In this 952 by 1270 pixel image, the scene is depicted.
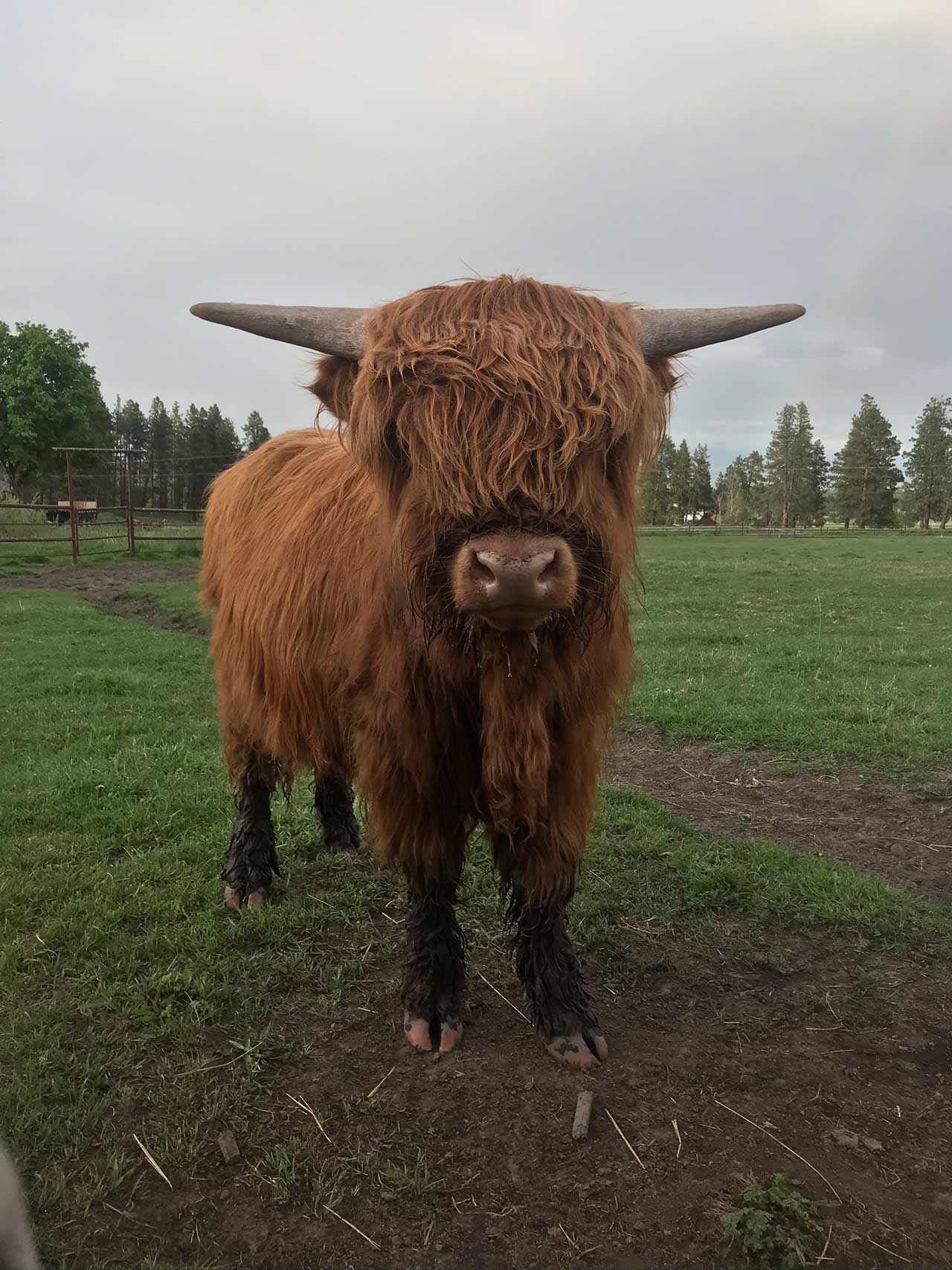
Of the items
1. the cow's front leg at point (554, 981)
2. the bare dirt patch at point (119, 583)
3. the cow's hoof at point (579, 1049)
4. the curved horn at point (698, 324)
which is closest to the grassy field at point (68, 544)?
the bare dirt patch at point (119, 583)

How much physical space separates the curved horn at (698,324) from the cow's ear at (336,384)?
0.88 metres

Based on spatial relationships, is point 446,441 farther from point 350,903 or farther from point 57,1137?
point 350,903

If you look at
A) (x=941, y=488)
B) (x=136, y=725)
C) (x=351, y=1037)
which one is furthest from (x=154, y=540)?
(x=941, y=488)

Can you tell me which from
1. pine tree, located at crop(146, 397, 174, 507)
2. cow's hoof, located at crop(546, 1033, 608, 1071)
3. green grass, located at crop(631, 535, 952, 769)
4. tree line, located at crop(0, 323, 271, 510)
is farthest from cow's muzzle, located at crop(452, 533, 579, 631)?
pine tree, located at crop(146, 397, 174, 507)

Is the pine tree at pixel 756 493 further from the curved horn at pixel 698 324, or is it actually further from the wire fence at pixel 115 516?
the curved horn at pixel 698 324

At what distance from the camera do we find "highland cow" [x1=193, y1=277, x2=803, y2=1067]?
199 centimetres

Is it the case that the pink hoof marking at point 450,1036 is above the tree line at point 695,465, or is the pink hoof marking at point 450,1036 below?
below

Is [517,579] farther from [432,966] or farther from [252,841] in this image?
[252,841]

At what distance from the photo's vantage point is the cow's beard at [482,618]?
2027mm

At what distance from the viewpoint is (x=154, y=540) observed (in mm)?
25453

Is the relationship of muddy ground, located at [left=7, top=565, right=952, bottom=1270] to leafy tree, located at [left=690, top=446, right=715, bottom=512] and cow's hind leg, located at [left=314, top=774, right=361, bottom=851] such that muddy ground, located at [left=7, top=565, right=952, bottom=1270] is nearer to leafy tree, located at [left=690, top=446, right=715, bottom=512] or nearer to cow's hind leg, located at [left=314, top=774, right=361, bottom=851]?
cow's hind leg, located at [left=314, top=774, right=361, bottom=851]

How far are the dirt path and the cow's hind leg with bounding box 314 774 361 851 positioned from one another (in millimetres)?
1477

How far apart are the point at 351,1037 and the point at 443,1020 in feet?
1.05

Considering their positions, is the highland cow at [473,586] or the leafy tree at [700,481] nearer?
the highland cow at [473,586]
